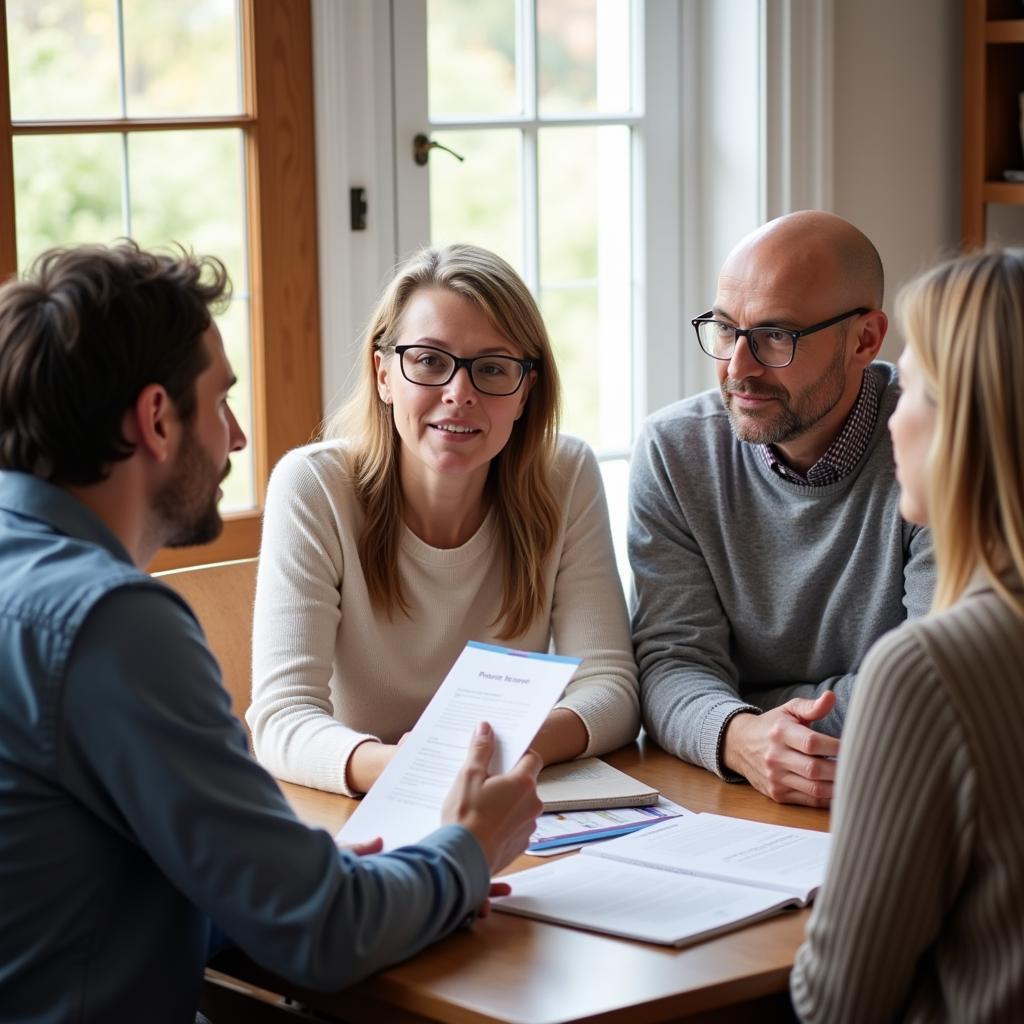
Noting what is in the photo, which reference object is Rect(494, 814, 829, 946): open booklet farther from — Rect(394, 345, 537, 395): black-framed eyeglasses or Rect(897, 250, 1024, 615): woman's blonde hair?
Rect(394, 345, 537, 395): black-framed eyeglasses

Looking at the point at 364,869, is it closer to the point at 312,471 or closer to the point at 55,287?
the point at 55,287

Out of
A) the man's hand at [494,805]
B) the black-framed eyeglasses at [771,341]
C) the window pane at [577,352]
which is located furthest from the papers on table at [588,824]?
the window pane at [577,352]

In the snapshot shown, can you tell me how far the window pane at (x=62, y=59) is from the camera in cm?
255

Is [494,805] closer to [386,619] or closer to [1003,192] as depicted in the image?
[386,619]

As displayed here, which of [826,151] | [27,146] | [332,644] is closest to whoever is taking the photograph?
[332,644]

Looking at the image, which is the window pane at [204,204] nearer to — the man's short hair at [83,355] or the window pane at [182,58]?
the window pane at [182,58]

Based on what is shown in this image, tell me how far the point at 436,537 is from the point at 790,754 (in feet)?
1.93

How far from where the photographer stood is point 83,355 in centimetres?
139

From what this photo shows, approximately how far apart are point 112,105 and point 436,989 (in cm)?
182

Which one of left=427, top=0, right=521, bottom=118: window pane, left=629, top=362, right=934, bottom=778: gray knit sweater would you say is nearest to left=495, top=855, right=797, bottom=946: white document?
left=629, top=362, right=934, bottom=778: gray knit sweater

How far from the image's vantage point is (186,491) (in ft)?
4.91

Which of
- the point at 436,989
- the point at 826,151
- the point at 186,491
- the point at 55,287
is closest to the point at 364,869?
the point at 436,989

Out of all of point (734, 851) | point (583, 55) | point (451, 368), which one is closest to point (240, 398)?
point (451, 368)

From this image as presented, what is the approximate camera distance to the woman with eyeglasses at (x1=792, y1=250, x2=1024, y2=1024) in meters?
1.22
